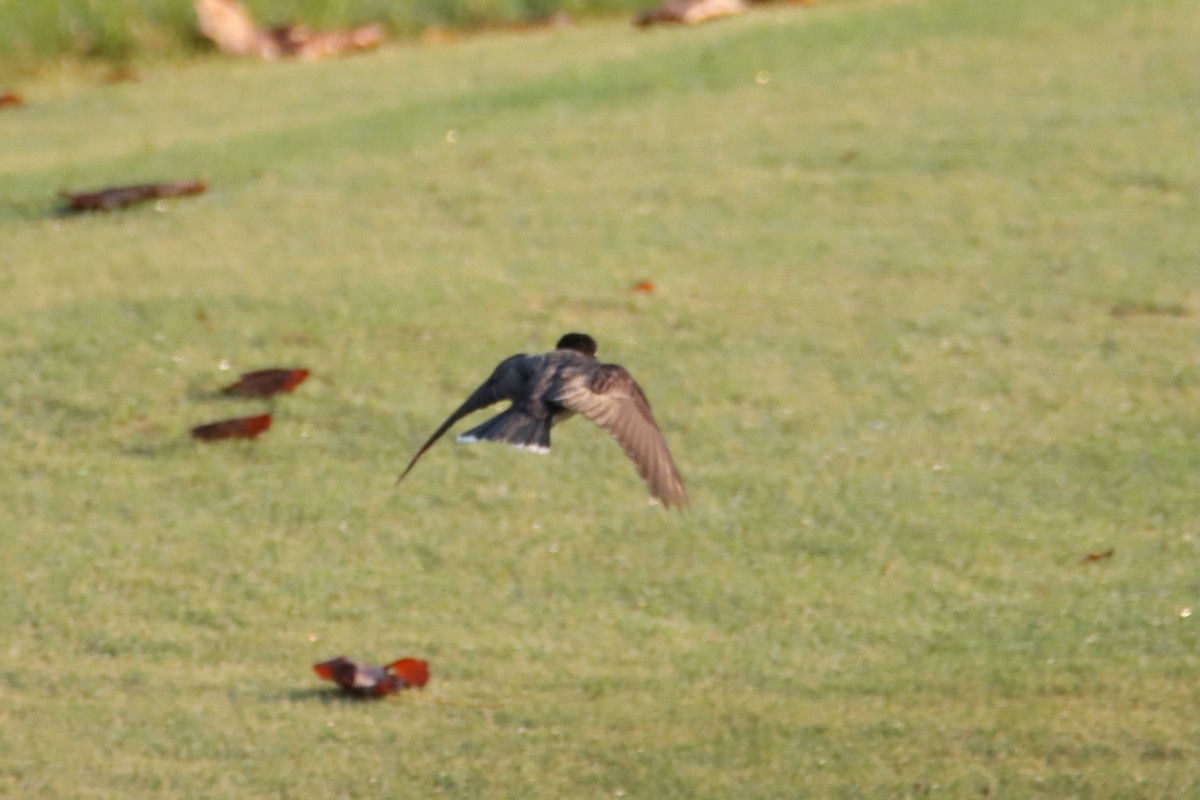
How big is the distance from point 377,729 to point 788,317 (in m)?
1.79

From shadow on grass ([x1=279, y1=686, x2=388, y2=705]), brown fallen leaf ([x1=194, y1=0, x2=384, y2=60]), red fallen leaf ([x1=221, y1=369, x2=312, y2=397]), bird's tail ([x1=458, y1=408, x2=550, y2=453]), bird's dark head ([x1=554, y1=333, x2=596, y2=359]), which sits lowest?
shadow on grass ([x1=279, y1=686, x2=388, y2=705])

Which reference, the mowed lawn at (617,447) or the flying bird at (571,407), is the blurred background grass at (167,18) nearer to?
the mowed lawn at (617,447)

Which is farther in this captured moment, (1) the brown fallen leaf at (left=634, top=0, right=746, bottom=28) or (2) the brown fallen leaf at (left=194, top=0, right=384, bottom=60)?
(2) the brown fallen leaf at (left=194, top=0, right=384, bottom=60)

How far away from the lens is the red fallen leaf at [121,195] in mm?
5445

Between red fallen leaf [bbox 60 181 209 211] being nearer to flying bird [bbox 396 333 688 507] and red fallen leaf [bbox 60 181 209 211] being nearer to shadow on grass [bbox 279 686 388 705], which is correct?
shadow on grass [bbox 279 686 388 705]

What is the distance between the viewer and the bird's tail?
2.83 m

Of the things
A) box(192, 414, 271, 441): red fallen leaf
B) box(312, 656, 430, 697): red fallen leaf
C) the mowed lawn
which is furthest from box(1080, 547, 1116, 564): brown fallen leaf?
box(192, 414, 271, 441): red fallen leaf

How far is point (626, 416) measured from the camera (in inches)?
113

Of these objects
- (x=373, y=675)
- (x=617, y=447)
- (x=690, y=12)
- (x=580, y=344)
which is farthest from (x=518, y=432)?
(x=690, y=12)

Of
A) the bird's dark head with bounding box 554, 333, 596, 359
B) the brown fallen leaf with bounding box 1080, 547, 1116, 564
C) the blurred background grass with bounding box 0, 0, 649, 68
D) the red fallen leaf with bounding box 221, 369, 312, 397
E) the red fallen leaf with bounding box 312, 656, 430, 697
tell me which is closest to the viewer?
the bird's dark head with bounding box 554, 333, 596, 359

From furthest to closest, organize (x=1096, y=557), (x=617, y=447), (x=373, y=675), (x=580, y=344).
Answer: (x=617, y=447) < (x=1096, y=557) < (x=373, y=675) < (x=580, y=344)

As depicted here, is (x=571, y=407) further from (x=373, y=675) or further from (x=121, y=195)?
(x=121, y=195)

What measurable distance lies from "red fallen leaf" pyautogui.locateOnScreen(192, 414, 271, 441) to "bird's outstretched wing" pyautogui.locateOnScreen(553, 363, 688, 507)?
4.79ft

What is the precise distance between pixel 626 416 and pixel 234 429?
5.17ft
